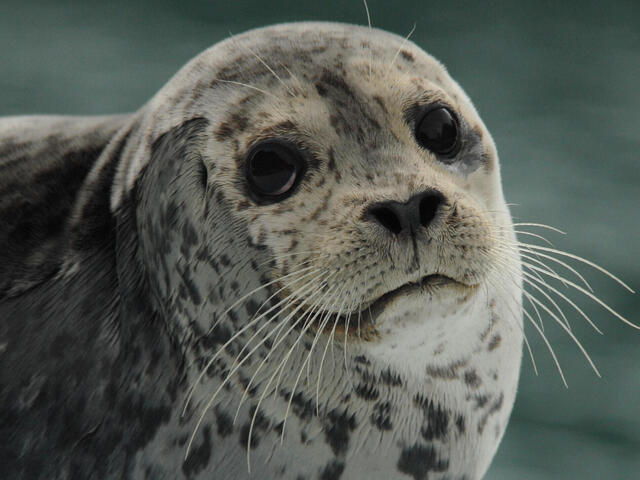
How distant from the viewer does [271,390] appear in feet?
7.45

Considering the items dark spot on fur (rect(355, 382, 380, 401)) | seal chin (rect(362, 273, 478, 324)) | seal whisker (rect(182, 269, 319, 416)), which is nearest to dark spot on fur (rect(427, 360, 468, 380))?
dark spot on fur (rect(355, 382, 380, 401))

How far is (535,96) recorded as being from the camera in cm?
622

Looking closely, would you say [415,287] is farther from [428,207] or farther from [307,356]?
[307,356]

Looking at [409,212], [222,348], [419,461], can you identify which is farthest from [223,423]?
[409,212]

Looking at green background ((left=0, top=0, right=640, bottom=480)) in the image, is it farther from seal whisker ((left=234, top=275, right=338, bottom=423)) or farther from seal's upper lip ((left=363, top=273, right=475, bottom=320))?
seal's upper lip ((left=363, top=273, right=475, bottom=320))

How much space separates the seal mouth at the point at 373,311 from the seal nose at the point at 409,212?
10 centimetres

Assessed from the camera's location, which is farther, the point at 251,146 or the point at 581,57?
the point at 581,57

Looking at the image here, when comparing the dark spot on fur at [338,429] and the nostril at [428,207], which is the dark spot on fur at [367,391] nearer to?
the dark spot on fur at [338,429]

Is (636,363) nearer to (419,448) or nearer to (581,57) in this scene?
(419,448)

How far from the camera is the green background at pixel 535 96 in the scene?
3941mm

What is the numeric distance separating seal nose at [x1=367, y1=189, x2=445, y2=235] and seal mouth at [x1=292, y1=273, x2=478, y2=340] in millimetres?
99

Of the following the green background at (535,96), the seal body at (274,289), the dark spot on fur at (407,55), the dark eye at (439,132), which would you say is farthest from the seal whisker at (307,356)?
the green background at (535,96)

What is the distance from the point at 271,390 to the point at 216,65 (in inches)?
25.1

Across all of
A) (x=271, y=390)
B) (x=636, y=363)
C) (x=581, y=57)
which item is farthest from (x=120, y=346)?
(x=581, y=57)
